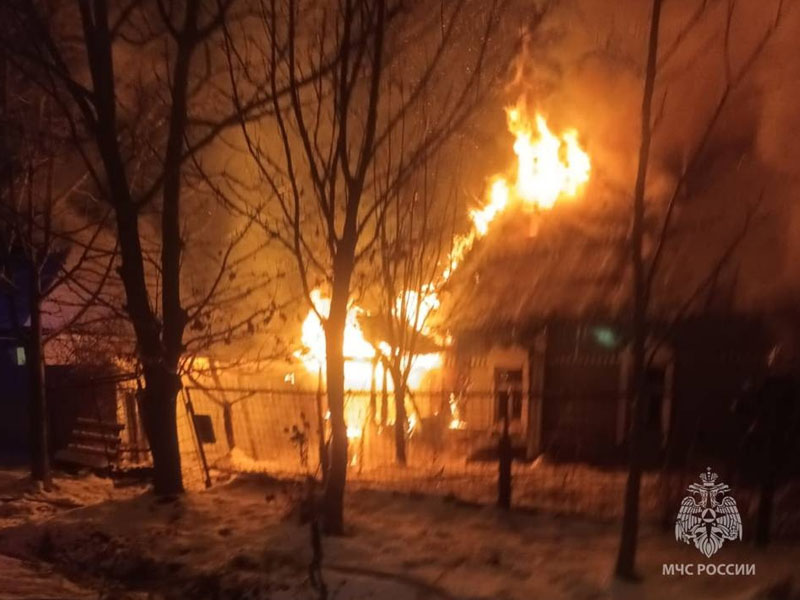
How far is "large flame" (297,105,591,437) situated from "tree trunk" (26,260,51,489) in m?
4.91

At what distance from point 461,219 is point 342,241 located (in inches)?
323

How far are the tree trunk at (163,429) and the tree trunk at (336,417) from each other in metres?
2.42

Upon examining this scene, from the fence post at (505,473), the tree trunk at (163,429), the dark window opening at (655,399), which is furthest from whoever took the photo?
the dark window opening at (655,399)

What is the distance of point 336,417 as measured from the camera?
6.64m

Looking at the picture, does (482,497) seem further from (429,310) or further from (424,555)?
(429,310)

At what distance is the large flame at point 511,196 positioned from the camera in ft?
45.5

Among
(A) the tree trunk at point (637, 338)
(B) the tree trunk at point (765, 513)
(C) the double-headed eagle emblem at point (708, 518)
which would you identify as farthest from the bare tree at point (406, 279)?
(B) the tree trunk at point (765, 513)

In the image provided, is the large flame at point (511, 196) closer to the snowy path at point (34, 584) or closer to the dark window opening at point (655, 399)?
the dark window opening at point (655, 399)

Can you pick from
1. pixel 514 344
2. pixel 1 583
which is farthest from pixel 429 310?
pixel 1 583

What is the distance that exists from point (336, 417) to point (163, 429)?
2.71m

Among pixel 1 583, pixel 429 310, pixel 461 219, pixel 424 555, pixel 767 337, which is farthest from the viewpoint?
pixel 461 219

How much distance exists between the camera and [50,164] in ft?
31.8

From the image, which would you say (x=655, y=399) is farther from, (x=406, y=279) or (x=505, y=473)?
(x=505, y=473)

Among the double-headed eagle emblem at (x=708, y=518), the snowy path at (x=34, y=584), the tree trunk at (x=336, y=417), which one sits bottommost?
the snowy path at (x=34, y=584)
